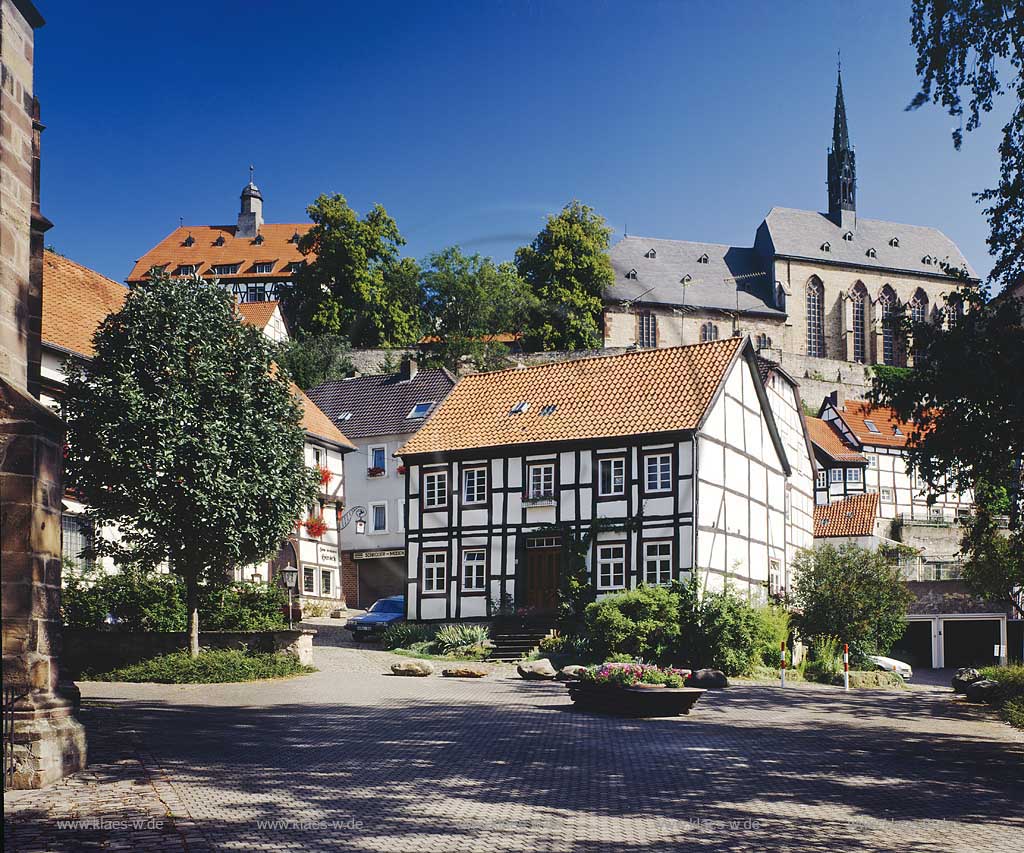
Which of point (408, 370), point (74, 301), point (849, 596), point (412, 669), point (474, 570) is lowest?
point (412, 669)

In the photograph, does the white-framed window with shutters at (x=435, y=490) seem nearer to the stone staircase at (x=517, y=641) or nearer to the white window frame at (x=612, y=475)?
the stone staircase at (x=517, y=641)

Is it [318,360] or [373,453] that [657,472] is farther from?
[318,360]

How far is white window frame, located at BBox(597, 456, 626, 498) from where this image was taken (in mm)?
34469

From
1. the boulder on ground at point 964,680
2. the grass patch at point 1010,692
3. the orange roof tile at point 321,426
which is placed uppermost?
the orange roof tile at point 321,426

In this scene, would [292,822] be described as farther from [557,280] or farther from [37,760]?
[557,280]

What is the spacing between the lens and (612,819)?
41.2ft

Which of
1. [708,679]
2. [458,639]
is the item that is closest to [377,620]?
[458,639]

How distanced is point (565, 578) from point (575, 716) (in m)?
13.3

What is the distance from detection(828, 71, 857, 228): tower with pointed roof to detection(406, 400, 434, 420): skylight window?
6414 centimetres

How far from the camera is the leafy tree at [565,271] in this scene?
8150 cm

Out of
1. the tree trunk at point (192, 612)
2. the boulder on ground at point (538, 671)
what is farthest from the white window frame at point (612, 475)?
the tree trunk at point (192, 612)

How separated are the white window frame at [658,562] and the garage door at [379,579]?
2185 centimetres

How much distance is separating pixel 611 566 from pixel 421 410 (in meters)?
22.5

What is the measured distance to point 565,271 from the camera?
82312 millimetres
